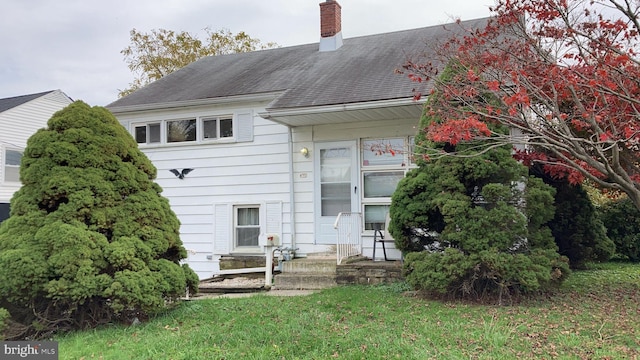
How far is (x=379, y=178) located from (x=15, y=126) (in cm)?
1755

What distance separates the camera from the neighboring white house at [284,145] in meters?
8.80

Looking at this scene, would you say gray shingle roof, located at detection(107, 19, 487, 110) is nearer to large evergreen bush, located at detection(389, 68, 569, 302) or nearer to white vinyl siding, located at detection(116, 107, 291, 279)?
white vinyl siding, located at detection(116, 107, 291, 279)

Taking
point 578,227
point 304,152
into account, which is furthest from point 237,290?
point 578,227

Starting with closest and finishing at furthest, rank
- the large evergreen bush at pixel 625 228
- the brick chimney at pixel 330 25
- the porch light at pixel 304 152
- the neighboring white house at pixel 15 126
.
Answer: the porch light at pixel 304 152, the large evergreen bush at pixel 625 228, the brick chimney at pixel 330 25, the neighboring white house at pixel 15 126

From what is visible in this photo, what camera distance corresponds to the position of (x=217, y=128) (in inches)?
403

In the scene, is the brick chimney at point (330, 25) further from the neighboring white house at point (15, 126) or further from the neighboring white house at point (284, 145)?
the neighboring white house at point (15, 126)

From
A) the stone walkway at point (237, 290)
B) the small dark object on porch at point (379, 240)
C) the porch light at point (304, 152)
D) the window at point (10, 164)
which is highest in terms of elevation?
the window at point (10, 164)

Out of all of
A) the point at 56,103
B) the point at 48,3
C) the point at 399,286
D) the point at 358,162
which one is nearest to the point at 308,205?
the point at 358,162

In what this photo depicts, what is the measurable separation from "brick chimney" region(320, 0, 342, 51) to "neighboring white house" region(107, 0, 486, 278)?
0.84 metres

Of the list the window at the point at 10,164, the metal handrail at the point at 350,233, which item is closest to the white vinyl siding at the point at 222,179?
the metal handrail at the point at 350,233

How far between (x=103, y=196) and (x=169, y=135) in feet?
17.6

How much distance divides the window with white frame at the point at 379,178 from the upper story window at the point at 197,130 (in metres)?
2.62

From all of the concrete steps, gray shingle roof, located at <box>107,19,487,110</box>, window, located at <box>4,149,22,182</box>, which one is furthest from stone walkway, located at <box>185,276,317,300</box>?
window, located at <box>4,149,22,182</box>

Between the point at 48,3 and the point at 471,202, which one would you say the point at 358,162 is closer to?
the point at 471,202
